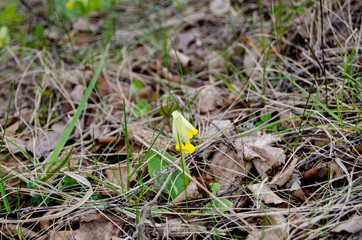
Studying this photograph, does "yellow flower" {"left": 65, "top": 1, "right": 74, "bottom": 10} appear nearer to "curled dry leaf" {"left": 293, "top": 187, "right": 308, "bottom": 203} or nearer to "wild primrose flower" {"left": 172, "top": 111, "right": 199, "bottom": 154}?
"wild primrose flower" {"left": 172, "top": 111, "right": 199, "bottom": 154}

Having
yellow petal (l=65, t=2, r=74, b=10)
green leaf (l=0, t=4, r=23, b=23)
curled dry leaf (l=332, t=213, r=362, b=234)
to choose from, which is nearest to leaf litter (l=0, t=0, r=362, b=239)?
curled dry leaf (l=332, t=213, r=362, b=234)

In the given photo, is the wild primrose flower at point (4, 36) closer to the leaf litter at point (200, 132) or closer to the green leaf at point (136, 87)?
the leaf litter at point (200, 132)

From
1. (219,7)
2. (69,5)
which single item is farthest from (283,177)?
(69,5)

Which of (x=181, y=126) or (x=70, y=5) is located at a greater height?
(x=70, y=5)

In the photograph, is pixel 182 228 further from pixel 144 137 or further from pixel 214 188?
pixel 144 137

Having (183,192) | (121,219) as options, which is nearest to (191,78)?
(183,192)

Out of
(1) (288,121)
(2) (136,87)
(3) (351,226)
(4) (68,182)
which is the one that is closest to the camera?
(3) (351,226)

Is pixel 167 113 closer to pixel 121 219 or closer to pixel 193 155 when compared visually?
pixel 193 155
